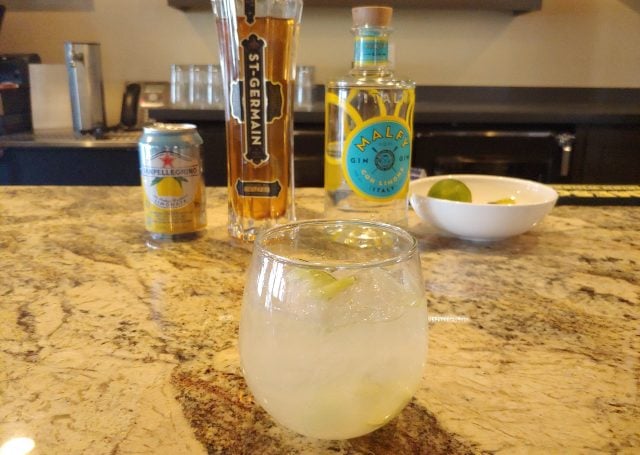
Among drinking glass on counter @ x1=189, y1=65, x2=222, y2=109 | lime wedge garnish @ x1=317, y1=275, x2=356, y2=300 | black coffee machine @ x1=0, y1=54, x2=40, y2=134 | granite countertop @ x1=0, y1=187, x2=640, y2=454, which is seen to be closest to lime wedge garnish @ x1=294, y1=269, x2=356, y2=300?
lime wedge garnish @ x1=317, y1=275, x2=356, y2=300

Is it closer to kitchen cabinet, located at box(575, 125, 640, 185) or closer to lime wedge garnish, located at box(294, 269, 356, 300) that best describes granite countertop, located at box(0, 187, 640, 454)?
lime wedge garnish, located at box(294, 269, 356, 300)

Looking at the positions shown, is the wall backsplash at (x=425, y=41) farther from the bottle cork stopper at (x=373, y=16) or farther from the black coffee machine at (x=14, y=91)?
the bottle cork stopper at (x=373, y=16)

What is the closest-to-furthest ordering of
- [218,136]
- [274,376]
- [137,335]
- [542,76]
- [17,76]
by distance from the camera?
1. [274,376]
2. [137,335]
3. [218,136]
4. [17,76]
5. [542,76]

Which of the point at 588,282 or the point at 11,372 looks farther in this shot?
the point at 588,282

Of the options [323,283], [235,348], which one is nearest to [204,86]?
[235,348]

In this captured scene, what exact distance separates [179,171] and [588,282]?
0.55 m

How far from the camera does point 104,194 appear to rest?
1141mm

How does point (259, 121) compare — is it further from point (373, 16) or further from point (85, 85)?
point (85, 85)

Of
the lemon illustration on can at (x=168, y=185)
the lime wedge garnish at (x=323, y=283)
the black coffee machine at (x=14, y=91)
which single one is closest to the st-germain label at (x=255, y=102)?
the lemon illustration on can at (x=168, y=185)

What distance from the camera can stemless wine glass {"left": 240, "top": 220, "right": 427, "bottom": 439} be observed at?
374 millimetres

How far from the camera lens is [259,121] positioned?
84 cm

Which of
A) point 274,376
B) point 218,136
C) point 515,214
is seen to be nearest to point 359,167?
point 515,214

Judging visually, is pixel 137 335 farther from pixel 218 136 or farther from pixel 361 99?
pixel 218 136

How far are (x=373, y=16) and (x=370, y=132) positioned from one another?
5.9 inches
